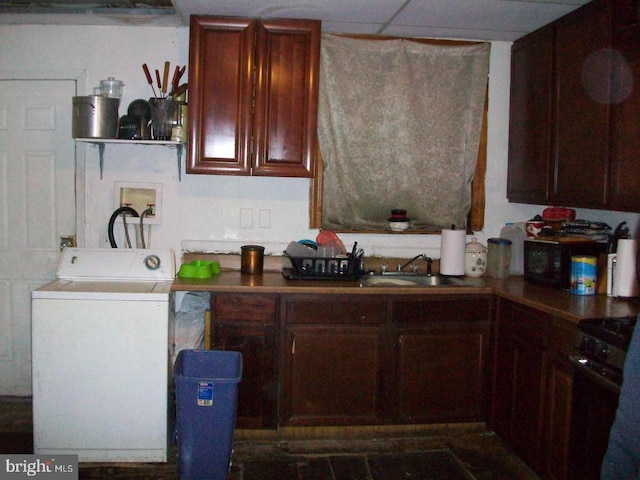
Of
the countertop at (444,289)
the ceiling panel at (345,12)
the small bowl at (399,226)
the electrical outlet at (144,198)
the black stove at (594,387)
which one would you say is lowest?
the black stove at (594,387)

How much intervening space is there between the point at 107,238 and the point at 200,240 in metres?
0.55

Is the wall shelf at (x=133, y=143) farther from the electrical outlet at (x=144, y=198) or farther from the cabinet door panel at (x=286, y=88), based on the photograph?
the cabinet door panel at (x=286, y=88)

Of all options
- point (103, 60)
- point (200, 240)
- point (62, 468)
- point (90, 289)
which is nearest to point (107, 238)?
point (200, 240)

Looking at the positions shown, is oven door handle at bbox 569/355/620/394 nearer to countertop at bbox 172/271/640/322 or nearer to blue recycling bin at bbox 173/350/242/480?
countertop at bbox 172/271/640/322

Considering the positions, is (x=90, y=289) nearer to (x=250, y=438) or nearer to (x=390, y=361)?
(x=250, y=438)

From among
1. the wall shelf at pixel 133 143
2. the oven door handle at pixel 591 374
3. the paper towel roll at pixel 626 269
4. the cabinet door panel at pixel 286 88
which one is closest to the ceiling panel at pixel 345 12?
the cabinet door panel at pixel 286 88

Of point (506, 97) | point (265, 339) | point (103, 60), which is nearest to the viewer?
point (265, 339)

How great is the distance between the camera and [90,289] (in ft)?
9.27

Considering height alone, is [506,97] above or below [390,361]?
above

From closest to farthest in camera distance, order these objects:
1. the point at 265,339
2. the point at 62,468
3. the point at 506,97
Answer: the point at 62,468
the point at 265,339
the point at 506,97

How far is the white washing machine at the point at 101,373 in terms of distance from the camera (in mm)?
2742

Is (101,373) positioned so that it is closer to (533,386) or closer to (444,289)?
(444,289)

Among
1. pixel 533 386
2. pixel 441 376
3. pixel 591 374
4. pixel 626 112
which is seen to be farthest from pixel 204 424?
pixel 626 112

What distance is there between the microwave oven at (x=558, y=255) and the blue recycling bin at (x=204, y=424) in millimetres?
1672
